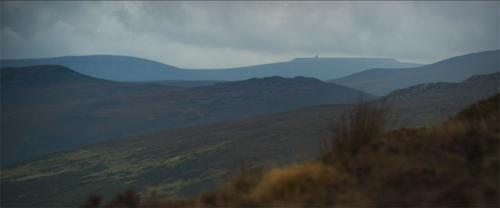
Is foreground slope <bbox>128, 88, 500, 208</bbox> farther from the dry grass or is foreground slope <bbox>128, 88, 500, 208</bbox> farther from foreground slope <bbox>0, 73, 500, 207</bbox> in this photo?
foreground slope <bbox>0, 73, 500, 207</bbox>

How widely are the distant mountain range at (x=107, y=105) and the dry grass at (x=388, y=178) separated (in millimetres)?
64382

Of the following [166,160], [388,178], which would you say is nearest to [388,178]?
[388,178]

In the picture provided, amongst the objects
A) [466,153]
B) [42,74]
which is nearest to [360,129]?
[466,153]

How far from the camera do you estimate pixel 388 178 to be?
15.5 feet

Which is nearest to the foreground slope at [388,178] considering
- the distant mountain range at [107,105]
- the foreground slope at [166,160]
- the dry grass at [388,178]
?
the dry grass at [388,178]

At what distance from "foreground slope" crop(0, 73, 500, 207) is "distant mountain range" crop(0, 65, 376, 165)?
23.6m

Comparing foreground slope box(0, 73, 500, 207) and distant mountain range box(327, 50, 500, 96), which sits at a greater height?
distant mountain range box(327, 50, 500, 96)

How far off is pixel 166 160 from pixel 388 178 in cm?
2993

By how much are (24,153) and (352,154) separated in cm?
6814

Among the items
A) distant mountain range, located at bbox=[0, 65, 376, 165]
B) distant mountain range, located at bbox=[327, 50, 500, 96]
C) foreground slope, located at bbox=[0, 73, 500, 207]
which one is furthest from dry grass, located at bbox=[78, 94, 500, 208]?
distant mountain range, located at bbox=[327, 50, 500, 96]

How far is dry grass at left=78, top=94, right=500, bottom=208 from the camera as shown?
13.2ft

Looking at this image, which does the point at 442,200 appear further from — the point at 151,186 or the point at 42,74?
the point at 42,74

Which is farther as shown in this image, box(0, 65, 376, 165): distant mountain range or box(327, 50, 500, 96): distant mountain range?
box(327, 50, 500, 96): distant mountain range

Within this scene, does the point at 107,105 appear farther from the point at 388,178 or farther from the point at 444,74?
the point at 444,74
